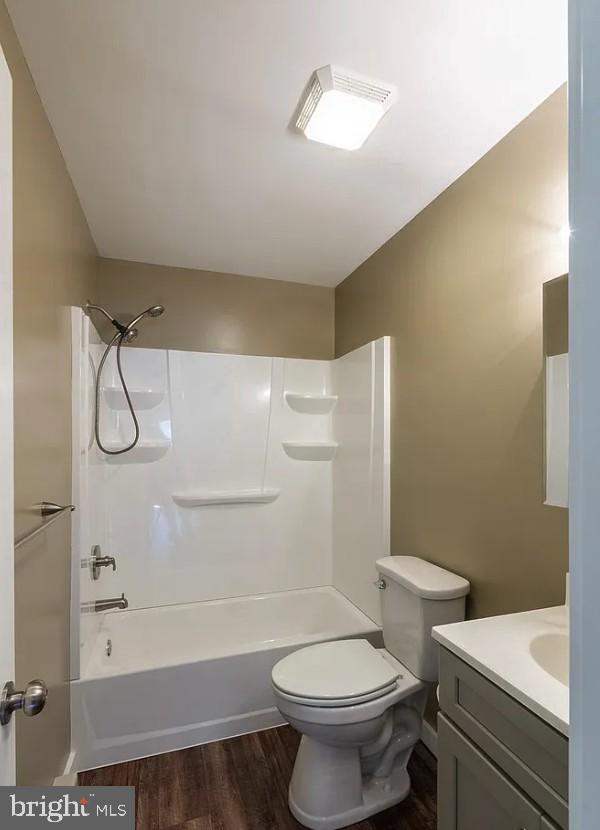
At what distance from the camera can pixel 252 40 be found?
3.87ft

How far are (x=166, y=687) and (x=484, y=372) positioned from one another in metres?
1.98

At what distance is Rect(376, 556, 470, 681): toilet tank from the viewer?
1.65m

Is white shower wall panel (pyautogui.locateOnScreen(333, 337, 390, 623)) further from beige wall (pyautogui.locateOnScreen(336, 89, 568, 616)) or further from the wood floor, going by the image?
the wood floor

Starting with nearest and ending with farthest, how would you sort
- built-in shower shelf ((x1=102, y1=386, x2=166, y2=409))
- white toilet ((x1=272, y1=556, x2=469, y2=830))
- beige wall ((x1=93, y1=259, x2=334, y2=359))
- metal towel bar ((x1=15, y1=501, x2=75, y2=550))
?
1. metal towel bar ((x1=15, y1=501, x2=75, y2=550))
2. white toilet ((x1=272, y1=556, x2=469, y2=830))
3. built-in shower shelf ((x1=102, y1=386, x2=166, y2=409))
4. beige wall ((x1=93, y1=259, x2=334, y2=359))

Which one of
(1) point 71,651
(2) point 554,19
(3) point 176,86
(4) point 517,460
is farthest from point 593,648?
(1) point 71,651

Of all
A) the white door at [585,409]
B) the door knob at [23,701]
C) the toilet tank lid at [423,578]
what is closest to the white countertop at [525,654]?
the toilet tank lid at [423,578]

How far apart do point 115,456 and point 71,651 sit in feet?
3.55

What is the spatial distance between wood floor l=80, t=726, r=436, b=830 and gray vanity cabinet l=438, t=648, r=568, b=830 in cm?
59

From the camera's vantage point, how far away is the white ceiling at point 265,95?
1112 mm

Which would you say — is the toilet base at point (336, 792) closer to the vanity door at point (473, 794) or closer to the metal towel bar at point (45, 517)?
the vanity door at point (473, 794)

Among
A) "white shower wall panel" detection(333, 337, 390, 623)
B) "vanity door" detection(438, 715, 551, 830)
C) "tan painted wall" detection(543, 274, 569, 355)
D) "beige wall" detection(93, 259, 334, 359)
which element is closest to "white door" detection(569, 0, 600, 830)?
"vanity door" detection(438, 715, 551, 830)

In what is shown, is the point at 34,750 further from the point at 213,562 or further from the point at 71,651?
the point at 213,562

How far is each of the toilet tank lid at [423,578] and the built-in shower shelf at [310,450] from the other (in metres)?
1.05

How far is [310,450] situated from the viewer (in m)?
2.90
